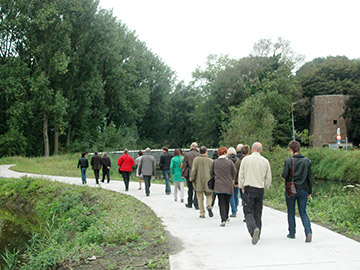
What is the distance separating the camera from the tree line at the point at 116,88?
40.1 metres

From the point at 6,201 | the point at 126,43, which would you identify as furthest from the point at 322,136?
the point at 6,201

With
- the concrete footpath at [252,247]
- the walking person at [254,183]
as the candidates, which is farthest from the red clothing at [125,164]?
the walking person at [254,183]

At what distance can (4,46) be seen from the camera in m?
43.3

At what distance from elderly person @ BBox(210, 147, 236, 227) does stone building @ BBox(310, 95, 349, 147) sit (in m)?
51.5

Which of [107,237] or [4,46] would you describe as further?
[4,46]

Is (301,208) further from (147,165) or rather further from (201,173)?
(147,165)

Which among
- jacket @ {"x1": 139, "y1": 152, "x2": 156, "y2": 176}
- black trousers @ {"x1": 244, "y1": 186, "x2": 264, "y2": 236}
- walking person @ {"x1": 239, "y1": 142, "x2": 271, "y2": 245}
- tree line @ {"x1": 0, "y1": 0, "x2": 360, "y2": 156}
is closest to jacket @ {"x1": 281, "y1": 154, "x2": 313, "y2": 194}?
walking person @ {"x1": 239, "y1": 142, "x2": 271, "y2": 245}

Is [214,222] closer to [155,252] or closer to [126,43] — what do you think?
[155,252]

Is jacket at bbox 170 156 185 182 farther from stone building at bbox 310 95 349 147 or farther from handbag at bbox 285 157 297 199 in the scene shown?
stone building at bbox 310 95 349 147

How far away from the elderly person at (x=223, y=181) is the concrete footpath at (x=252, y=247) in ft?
1.39

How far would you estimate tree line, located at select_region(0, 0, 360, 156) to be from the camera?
132 feet

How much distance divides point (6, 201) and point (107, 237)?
13.0 meters

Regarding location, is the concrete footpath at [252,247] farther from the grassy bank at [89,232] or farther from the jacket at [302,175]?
the jacket at [302,175]

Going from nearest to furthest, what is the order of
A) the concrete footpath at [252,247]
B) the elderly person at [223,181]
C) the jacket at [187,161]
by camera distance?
1. the concrete footpath at [252,247]
2. the elderly person at [223,181]
3. the jacket at [187,161]
